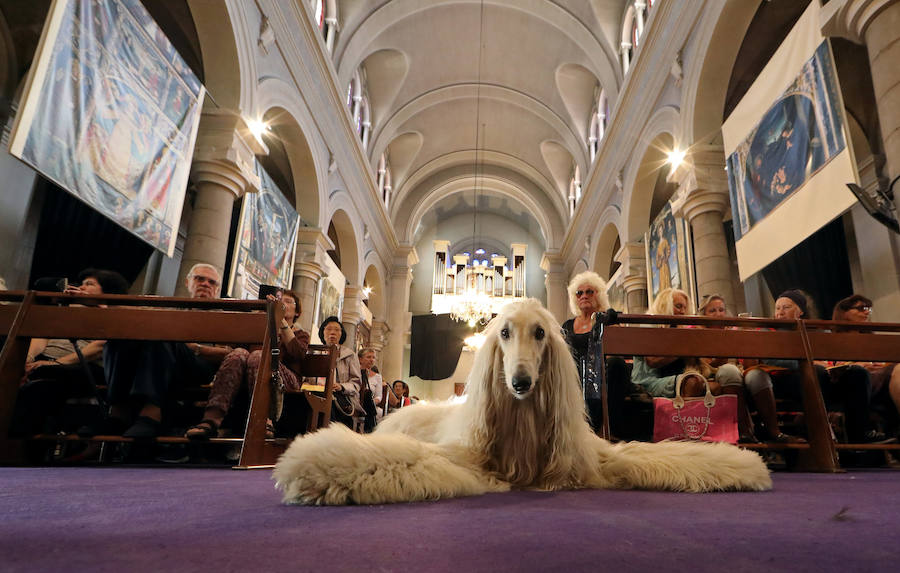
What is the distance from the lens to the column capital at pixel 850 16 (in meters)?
3.58

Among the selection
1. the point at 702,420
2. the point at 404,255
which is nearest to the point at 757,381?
the point at 702,420

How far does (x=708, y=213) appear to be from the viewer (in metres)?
6.68

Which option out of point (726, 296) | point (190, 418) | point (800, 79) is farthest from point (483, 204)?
point (190, 418)

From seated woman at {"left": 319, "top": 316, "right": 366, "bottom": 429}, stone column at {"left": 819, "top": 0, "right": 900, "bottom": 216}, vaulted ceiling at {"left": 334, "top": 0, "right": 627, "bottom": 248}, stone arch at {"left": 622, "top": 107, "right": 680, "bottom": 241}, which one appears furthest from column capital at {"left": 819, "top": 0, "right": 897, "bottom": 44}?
vaulted ceiling at {"left": 334, "top": 0, "right": 627, "bottom": 248}

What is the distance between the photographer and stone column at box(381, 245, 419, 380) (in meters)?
16.6

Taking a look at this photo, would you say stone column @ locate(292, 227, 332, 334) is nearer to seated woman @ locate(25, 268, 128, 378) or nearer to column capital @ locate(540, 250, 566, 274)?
seated woman @ locate(25, 268, 128, 378)

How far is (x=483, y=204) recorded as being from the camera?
21.0 m

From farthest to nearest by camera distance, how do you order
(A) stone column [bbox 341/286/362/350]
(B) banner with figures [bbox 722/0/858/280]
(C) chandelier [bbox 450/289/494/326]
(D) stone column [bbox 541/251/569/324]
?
(D) stone column [bbox 541/251/569/324]
(A) stone column [bbox 341/286/362/350]
(C) chandelier [bbox 450/289/494/326]
(B) banner with figures [bbox 722/0/858/280]

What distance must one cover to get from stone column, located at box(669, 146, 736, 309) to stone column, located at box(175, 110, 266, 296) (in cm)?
583

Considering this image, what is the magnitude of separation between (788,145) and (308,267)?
762cm

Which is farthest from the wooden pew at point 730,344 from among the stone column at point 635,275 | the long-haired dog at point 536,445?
the stone column at point 635,275

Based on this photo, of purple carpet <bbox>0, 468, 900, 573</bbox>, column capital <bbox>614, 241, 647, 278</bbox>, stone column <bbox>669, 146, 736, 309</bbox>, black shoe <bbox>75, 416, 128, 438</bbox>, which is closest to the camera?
purple carpet <bbox>0, 468, 900, 573</bbox>

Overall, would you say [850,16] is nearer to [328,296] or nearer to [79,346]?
[79,346]

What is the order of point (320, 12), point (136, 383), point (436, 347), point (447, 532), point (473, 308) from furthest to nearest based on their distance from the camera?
point (436, 347), point (473, 308), point (320, 12), point (136, 383), point (447, 532)
